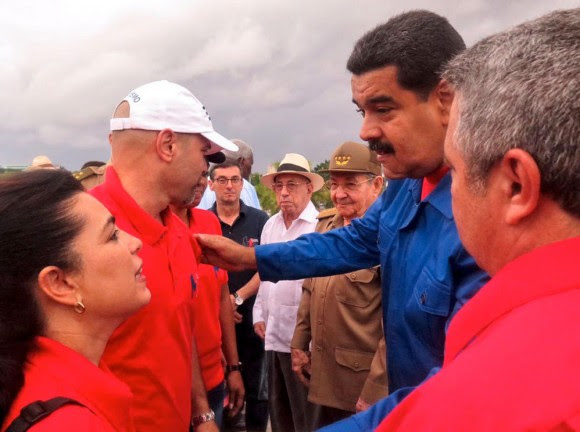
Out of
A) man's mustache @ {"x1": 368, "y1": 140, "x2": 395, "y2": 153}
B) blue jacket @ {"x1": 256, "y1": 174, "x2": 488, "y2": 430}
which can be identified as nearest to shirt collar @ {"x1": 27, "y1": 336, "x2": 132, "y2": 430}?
blue jacket @ {"x1": 256, "y1": 174, "x2": 488, "y2": 430}

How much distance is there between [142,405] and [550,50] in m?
1.93

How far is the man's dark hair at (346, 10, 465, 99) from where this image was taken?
2244 millimetres

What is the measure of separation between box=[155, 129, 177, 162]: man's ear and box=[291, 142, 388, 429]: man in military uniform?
170cm

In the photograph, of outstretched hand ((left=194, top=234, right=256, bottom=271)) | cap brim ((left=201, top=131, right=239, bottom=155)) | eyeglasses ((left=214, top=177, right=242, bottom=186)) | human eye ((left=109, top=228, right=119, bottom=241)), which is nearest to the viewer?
human eye ((left=109, top=228, right=119, bottom=241))

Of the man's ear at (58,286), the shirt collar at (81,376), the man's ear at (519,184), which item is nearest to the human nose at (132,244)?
the man's ear at (58,286)

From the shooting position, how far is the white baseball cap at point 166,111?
2.44 meters

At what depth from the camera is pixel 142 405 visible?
2.23 meters

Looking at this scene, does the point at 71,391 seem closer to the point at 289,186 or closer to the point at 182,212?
the point at 182,212

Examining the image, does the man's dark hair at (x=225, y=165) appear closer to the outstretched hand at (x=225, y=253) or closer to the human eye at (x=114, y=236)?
the outstretched hand at (x=225, y=253)

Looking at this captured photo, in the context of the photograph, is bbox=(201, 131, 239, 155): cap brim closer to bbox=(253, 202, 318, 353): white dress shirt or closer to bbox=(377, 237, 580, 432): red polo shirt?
bbox=(377, 237, 580, 432): red polo shirt

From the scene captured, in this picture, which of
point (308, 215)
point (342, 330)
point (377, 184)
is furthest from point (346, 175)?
point (342, 330)

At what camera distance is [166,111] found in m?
2.47

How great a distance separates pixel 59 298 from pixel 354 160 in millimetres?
2953

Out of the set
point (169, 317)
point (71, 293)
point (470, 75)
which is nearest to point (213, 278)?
point (169, 317)
